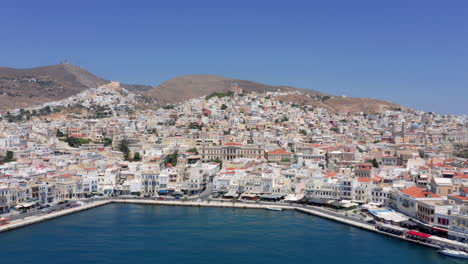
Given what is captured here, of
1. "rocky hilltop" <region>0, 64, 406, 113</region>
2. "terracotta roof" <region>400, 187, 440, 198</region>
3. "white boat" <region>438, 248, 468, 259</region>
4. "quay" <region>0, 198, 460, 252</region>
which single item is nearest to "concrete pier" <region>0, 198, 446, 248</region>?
"quay" <region>0, 198, 460, 252</region>

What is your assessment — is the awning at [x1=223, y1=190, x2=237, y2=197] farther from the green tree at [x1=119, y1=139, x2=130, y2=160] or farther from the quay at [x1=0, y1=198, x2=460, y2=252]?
the green tree at [x1=119, y1=139, x2=130, y2=160]

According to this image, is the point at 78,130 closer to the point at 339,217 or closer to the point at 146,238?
the point at 146,238

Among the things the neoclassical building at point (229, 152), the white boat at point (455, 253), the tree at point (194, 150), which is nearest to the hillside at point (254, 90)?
the neoclassical building at point (229, 152)

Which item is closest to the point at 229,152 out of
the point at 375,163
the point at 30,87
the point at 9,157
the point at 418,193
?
the point at 375,163

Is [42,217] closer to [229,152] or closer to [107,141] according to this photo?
[229,152]

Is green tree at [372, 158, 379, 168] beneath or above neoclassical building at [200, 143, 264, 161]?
beneath

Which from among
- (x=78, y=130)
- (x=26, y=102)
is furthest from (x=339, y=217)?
(x=26, y=102)

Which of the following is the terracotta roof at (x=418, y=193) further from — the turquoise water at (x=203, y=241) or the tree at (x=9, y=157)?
the tree at (x=9, y=157)
